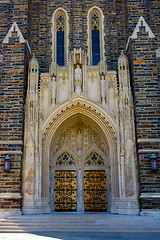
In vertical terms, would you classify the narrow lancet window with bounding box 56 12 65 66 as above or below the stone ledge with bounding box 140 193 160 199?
above

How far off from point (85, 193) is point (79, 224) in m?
3.27

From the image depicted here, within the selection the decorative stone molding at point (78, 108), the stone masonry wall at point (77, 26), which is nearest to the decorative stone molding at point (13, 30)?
the stone masonry wall at point (77, 26)

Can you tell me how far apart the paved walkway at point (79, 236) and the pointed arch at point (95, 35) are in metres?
8.12

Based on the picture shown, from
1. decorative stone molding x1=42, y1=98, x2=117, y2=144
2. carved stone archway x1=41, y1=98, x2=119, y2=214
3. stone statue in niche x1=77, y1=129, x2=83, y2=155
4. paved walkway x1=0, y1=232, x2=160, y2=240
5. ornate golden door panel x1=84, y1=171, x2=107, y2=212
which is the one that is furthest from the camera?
stone statue in niche x1=77, y1=129, x2=83, y2=155

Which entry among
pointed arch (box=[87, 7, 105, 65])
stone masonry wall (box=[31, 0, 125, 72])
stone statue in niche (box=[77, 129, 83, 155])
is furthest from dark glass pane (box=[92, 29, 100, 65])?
stone statue in niche (box=[77, 129, 83, 155])

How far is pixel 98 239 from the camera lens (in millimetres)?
8211

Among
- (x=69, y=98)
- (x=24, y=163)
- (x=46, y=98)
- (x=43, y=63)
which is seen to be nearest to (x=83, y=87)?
(x=69, y=98)

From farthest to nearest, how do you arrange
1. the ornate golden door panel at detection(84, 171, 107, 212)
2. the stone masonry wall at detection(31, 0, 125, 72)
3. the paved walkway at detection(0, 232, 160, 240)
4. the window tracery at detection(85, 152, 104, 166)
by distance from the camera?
the stone masonry wall at detection(31, 0, 125, 72) < the window tracery at detection(85, 152, 104, 166) < the ornate golden door panel at detection(84, 171, 107, 212) < the paved walkway at detection(0, 232, 160, 240)

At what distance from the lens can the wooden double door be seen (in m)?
12.8

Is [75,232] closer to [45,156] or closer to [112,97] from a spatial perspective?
[45,156]

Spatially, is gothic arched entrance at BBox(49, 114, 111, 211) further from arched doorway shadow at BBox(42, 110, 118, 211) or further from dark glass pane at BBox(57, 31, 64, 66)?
dark glass pane at BBox(57, 31, 64, 66)

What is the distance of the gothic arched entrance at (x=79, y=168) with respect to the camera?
42.1 feet

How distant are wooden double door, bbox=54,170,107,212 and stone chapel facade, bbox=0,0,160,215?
4 centimetres

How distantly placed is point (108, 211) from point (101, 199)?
574mm
